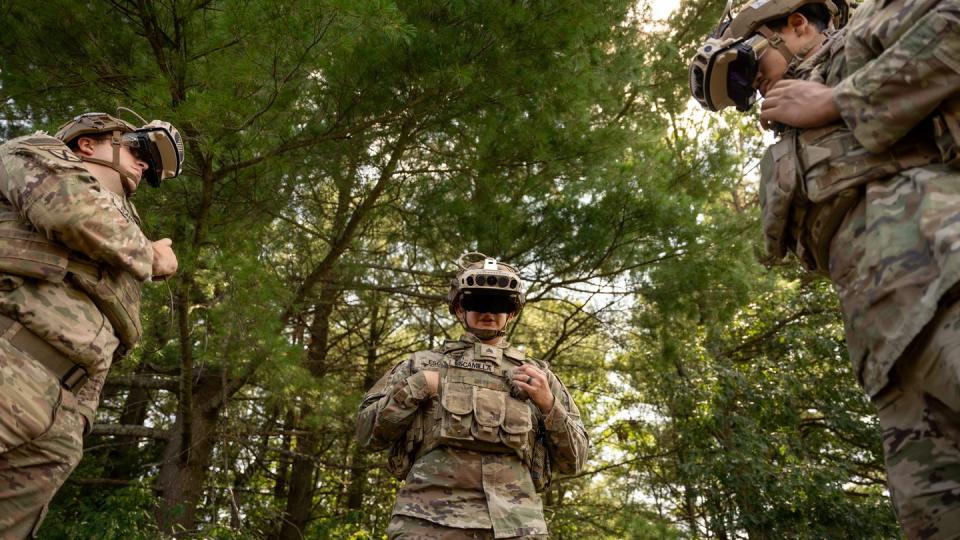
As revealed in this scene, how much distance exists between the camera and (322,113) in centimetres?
565

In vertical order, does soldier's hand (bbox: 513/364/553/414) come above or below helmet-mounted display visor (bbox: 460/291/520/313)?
below

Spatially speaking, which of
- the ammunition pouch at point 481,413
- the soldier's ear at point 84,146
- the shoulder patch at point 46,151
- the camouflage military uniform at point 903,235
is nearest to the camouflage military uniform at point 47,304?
the shoulder patch at point 46,151

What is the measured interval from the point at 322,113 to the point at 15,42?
7.20 ft

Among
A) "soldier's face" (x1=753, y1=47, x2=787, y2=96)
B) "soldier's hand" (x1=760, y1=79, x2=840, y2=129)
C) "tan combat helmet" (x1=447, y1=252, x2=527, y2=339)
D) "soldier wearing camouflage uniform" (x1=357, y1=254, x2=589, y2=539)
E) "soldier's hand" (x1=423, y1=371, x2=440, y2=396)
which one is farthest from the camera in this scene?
"tan combat helmet" (x1=447, y1=252, x2=527, y2=339)

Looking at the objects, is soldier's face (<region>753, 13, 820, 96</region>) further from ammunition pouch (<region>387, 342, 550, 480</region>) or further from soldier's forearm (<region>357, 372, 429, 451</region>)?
soldier's forearm (<region>357, 372, 429, 451</region>)

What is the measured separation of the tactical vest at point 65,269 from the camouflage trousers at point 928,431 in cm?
267

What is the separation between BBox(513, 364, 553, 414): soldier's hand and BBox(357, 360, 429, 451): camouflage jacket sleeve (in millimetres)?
482

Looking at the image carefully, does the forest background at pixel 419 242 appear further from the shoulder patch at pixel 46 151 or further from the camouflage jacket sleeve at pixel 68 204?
the camouflage jacket sleeve at pixel 68 204

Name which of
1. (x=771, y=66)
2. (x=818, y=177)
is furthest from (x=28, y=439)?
(x=771, y=66)

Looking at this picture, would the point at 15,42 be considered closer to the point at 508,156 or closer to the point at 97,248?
the point at 97,248

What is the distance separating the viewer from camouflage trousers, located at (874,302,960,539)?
1.49m

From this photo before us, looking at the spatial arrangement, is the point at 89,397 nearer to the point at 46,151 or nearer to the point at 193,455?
the point at 46,151

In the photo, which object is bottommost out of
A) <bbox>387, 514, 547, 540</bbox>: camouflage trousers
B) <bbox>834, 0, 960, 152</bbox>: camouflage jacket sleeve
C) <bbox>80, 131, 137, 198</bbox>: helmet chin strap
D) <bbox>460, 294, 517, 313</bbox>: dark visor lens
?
<bbox>387, 514, 547, 540</bbox>: camouflage trousers

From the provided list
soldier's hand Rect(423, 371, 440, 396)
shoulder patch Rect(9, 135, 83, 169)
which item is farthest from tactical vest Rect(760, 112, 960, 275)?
shoulder patch Rect(9, 135, 83, 169)
